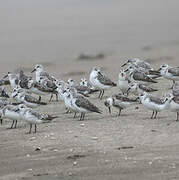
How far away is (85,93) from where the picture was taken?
1727cm

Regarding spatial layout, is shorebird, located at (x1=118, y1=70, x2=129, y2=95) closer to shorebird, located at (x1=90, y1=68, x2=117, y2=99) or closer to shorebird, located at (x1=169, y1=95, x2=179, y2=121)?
shorebird, located at (x1=90, y1=68, x2=117, y2=99)

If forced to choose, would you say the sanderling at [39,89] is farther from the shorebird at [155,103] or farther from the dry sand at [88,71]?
the shorebird at [155,103]

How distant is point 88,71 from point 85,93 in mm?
8226

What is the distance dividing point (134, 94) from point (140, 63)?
114 inches

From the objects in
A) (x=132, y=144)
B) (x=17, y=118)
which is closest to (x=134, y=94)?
(x=17, y=118)

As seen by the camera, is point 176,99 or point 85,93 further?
point 85,93

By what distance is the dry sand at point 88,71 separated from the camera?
10.5 metres

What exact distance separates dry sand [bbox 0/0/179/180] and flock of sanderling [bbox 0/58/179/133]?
0.28 m

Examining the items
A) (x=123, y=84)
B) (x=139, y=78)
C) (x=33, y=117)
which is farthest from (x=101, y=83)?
(x=33, y=117)

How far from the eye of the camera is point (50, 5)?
4103 cm

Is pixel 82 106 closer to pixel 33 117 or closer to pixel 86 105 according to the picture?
pixel 86 105

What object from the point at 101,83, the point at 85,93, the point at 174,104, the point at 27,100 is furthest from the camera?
the point at 101,83

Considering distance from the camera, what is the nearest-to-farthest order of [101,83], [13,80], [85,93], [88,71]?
1. [85,93]
2. [101,83]
3. [13,80]
4. [88,71]

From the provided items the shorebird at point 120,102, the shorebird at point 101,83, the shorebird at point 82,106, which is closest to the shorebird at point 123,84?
the shorebird at point 101,83
